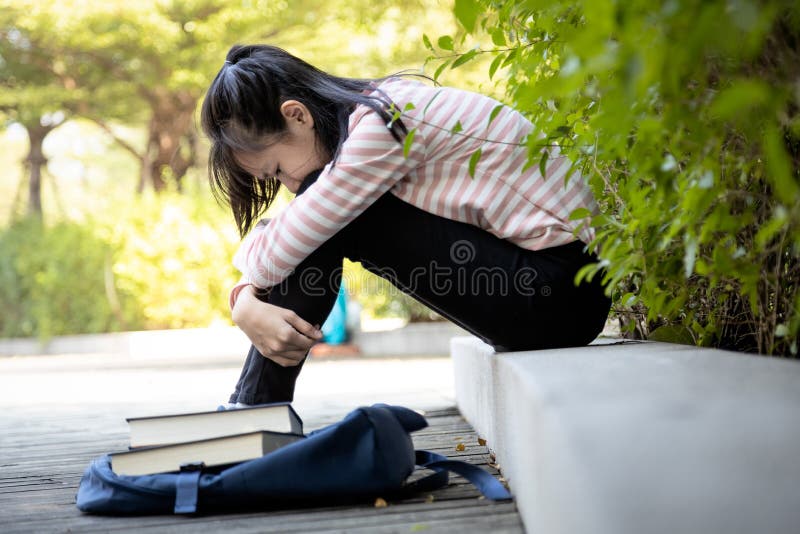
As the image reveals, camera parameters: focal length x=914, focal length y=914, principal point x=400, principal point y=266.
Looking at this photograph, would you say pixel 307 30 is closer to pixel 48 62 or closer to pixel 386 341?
pixel 48 62

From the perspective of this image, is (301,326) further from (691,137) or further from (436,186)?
(691,137)

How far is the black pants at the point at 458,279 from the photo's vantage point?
185 centimetres

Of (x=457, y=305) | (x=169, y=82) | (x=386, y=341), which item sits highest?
(x=169, y=82)

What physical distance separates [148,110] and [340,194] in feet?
43.8

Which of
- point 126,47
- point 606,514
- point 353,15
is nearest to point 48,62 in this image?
point 126,47

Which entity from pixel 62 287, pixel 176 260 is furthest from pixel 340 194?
pixel 62 287

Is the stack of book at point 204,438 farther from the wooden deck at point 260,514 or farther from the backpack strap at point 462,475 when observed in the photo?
the backpack strap at point 462,475

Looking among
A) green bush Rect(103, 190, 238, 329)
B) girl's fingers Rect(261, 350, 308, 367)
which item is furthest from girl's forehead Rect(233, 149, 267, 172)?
green bush Rect(103, 190, 238, 329)

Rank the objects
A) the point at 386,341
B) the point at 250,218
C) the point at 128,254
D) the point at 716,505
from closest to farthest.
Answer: the point at 716,505 → the point at 250,218 → the point at 386,341 → the point at 128,254

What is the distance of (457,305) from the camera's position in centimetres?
191

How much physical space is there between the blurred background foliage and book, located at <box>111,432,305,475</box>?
6679 mm

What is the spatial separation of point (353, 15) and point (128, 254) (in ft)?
12.7

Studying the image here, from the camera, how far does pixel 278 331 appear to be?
73.3 inches

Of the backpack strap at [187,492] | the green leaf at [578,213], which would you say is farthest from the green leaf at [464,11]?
the backpack strap at [187,492]
